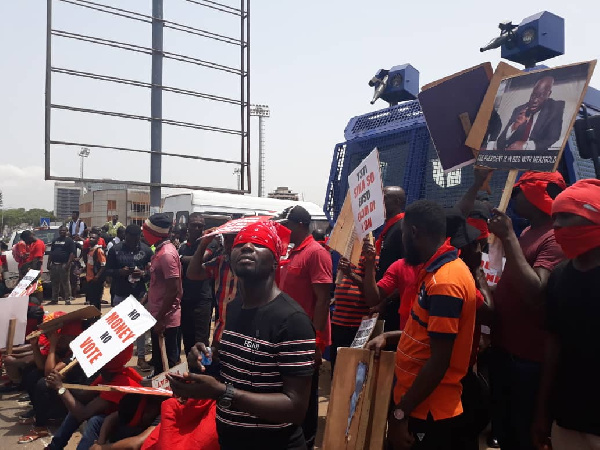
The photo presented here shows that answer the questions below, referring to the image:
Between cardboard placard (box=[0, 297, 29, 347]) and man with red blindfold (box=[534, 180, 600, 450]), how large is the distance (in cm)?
491

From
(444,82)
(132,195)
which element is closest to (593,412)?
(444,82)

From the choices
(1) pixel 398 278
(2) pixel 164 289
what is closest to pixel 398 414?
(1) pixel 398 278

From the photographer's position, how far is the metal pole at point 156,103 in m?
12.9

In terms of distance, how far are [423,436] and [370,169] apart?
1636 mm

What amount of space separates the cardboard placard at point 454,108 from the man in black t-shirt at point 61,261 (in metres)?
10.6

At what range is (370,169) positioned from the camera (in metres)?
3.30

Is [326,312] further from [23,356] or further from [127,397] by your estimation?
[23,356]

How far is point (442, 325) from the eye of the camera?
7.11 ft

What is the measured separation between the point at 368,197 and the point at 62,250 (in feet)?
34.4

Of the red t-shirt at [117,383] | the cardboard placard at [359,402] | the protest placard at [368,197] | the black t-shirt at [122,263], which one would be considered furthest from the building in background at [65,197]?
the cardboard placard at [359,402]

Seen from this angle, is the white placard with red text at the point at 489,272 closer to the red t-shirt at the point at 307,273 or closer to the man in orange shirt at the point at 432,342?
the man in orange shirt at the point at 432,342

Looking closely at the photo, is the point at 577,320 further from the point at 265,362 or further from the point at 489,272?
the point at 265,362

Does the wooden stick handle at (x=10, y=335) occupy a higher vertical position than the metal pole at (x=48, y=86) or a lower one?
lower

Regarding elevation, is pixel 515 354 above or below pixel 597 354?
below
